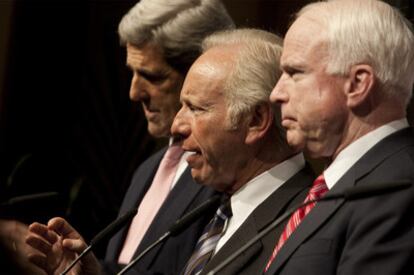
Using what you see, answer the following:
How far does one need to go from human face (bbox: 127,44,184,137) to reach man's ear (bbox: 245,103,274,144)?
2.10ft

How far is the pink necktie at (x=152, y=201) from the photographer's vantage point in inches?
148

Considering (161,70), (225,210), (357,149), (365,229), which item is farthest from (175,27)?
(365,229)

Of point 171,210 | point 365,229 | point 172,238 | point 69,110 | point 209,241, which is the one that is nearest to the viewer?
point 365,229

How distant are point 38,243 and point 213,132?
66 cm

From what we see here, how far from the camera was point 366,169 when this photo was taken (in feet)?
8.47

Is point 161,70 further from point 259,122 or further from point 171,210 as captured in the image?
point 259,122

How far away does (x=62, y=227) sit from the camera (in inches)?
130

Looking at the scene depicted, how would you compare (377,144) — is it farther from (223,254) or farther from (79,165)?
(79,165)

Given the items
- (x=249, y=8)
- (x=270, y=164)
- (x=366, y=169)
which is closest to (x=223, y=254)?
(x=270, y=164)

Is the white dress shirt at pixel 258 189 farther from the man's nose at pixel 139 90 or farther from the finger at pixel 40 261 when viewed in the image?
the man's nose at pixel 139 90

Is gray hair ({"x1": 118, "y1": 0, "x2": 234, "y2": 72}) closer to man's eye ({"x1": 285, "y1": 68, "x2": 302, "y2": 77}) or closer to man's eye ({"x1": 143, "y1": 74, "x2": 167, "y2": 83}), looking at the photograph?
man's eye ({"x1": 143, "y1": 74, "x2": 167, "y2": 83})

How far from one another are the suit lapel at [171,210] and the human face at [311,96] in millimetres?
875

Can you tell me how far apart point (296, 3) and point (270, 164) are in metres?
1.60

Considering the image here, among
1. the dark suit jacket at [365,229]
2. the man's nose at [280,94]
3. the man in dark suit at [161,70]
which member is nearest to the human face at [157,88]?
the man in dark suit at [161,70]
